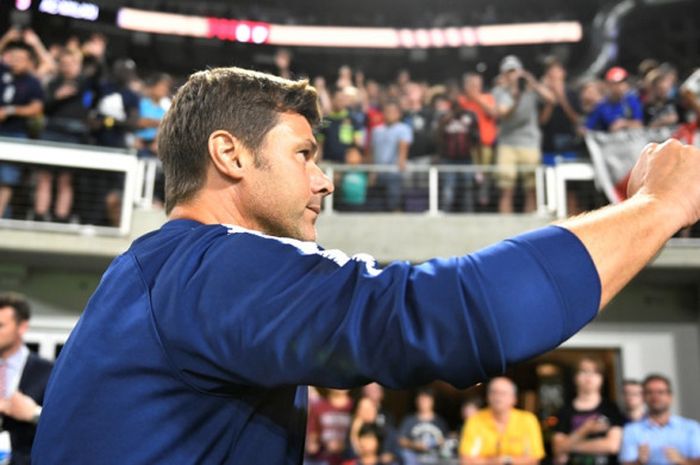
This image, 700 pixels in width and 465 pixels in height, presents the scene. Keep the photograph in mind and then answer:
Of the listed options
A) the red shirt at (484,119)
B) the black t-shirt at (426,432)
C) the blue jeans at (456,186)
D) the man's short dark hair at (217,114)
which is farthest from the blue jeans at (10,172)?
the man's short dark hair at (217,114)

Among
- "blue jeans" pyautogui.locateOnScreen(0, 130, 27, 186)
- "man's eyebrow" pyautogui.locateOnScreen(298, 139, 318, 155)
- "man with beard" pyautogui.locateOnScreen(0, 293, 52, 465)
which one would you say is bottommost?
"man with beard" pyautogui.locateOnScreen(0, 293, 52, 465)

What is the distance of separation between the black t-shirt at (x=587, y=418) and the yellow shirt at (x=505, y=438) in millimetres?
279

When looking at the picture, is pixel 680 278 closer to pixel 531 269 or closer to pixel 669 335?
pixel 669 335

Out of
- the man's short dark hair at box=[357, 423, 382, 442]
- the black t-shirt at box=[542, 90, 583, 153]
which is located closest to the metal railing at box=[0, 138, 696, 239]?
the black t-shirt at box=[542, 90, 583, 153]

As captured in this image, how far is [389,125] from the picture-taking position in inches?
372

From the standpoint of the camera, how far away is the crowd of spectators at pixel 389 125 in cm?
849

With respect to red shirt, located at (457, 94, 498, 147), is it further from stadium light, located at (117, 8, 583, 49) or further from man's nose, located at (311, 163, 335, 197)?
stadium light, located at (117, 8, 583, 49)

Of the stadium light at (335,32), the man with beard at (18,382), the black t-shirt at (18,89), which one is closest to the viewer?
the man with beard at (18,382)

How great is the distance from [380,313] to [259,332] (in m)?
0.17

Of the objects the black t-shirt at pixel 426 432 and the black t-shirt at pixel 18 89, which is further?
the black t-shirt at pixel 18 89

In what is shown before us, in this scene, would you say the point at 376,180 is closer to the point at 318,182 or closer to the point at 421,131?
the point at 421,131

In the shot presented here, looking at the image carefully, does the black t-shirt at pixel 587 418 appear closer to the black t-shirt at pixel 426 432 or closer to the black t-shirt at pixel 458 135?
the black t-shirt at pixel 426 432

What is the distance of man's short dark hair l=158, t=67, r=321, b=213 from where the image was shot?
4.43 feet

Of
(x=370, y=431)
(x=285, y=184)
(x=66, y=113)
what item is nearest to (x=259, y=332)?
(x=285, y=184)
